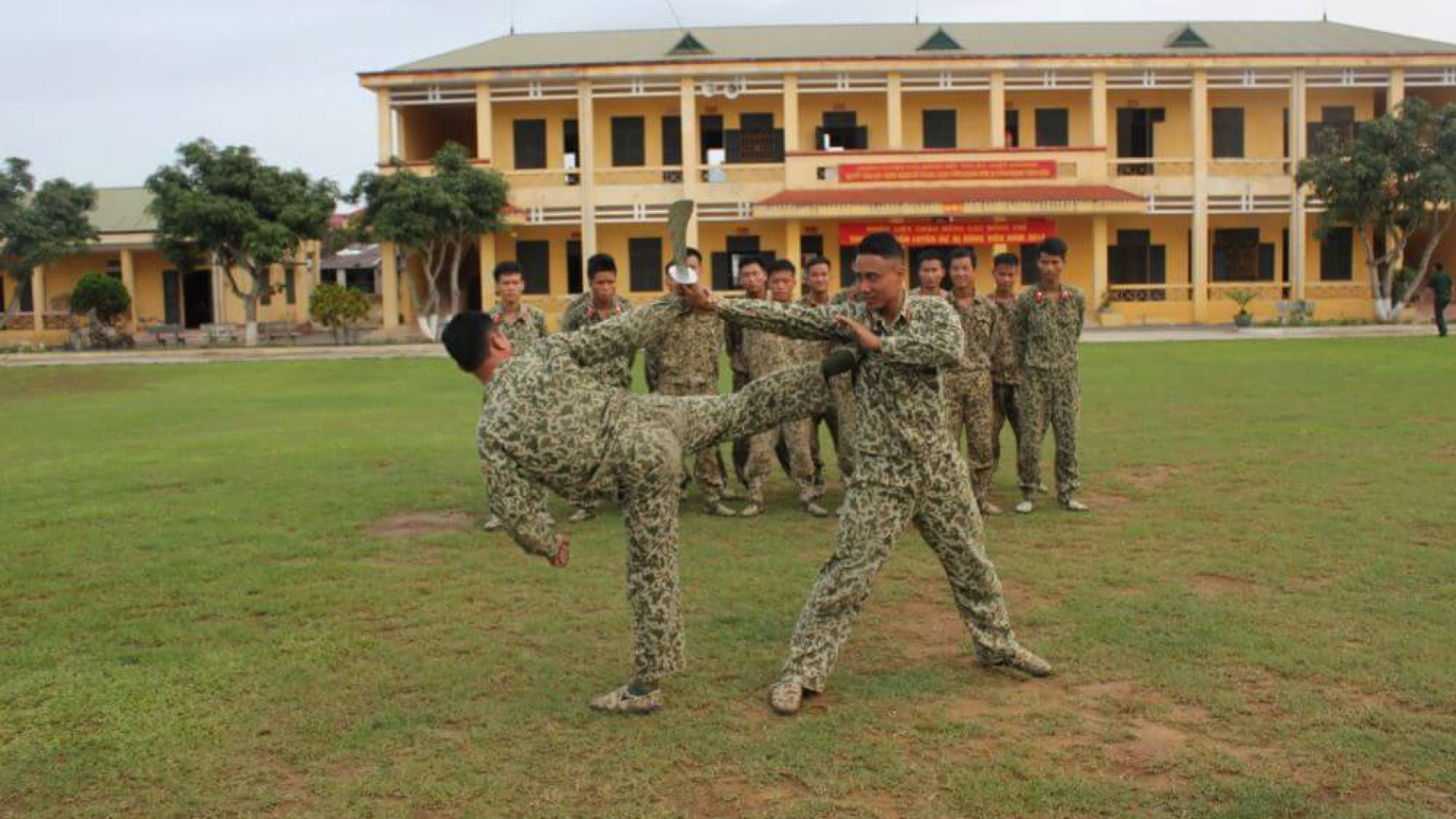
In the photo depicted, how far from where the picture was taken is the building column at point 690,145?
3469 cm

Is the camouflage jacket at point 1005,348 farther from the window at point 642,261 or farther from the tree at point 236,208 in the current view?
the window at point 642,261

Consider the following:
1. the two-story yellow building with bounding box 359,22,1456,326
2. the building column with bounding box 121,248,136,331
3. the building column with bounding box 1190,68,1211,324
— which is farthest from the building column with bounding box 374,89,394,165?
the building column with bounding box 1190,68,1211,324

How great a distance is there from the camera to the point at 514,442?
450cm

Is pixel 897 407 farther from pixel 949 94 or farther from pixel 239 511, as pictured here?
pixel 949 94

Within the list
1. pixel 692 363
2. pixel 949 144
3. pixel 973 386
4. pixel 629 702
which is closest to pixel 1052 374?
pixel 973 386

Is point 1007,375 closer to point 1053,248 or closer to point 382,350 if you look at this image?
point 1053,248

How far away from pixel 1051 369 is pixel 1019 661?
398 cm

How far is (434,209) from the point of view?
31.7 m

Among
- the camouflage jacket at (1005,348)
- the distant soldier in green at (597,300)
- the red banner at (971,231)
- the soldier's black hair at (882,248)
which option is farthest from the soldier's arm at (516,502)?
the red banner at (971,231)

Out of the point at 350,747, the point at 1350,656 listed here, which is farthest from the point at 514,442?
the point at 1350,656

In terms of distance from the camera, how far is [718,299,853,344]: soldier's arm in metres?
4.64

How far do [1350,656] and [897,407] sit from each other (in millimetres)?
2261

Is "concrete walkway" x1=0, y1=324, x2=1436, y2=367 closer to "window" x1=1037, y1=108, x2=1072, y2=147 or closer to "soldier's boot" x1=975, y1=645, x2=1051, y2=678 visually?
"window" x1=1037, y1=108, x2=1072, y2=147

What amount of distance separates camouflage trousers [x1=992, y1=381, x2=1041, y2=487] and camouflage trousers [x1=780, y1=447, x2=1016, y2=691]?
12.8 ft
